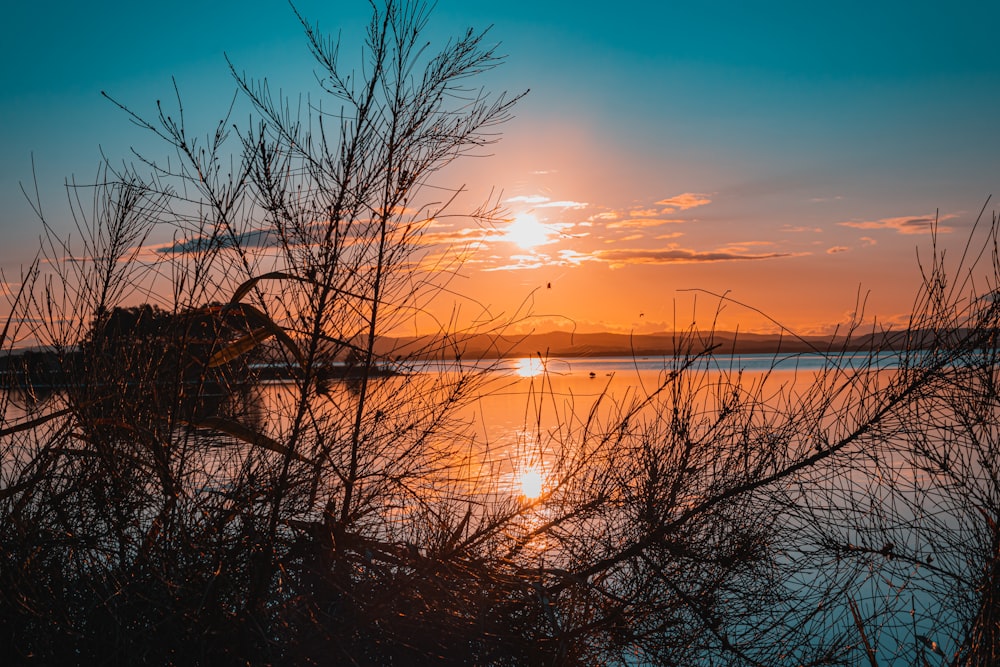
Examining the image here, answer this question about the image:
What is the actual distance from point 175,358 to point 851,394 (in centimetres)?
323

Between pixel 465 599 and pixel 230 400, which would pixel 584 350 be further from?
pixel 230 400

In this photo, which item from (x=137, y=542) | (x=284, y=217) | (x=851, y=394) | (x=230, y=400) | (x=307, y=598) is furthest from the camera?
(x=851, y=394)

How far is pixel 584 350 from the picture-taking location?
384cm

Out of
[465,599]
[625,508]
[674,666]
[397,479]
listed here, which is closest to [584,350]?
[625,508]

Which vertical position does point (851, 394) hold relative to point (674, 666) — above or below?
above

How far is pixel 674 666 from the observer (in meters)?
3.80

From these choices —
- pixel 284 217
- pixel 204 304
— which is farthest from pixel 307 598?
pixel 284 217

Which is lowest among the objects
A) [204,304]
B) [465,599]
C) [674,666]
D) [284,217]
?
[674,666]

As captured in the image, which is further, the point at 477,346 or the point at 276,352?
the point at 477,346

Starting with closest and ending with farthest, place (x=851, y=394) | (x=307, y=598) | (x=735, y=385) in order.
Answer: (x=307, y=598) < (x=851, y=394) < (x=735, y=385)

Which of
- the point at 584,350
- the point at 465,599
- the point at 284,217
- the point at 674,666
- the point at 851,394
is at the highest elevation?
the point at 284,217

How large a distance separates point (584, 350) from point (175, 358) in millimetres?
1946

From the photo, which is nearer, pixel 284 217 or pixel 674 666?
pixel 284 217

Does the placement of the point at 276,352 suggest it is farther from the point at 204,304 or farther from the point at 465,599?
the point at 465,599
